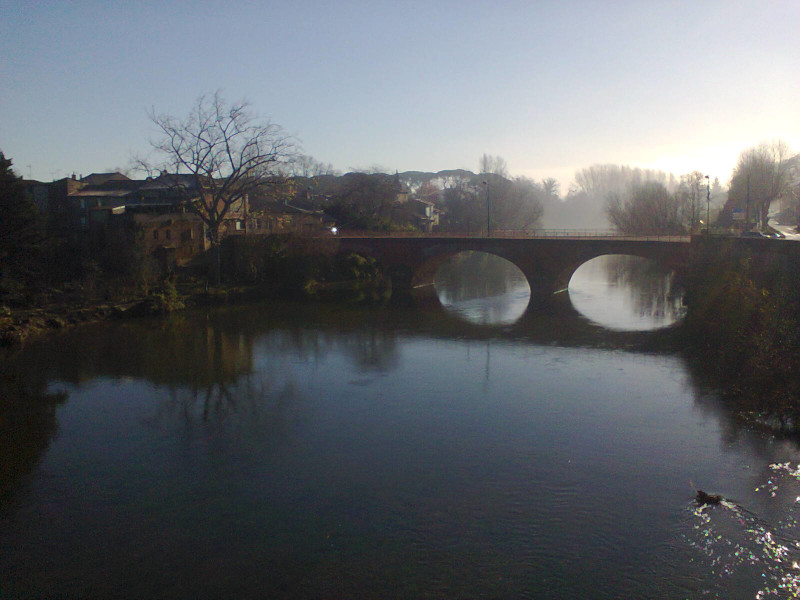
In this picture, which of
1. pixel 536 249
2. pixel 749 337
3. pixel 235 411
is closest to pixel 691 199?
pixel 536 249

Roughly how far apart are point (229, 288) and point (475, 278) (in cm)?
1893

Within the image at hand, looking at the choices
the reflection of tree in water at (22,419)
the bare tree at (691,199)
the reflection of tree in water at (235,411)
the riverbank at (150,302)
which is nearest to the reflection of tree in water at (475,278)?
the riverbank at (150,302)

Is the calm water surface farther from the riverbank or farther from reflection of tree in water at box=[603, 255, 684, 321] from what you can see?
reflection of tree in water at box=[603, 255, 684, 321]

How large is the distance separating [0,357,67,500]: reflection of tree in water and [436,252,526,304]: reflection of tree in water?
21390 millimetres

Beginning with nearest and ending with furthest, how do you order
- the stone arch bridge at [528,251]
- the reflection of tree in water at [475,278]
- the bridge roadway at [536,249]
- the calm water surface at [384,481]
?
the calm water surface at [384,481]
the bridge roadway at [536,249]
the stone arch bridge at [528,251]
the reflection of tree in water at [475,278]

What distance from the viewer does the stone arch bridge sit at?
3278cm

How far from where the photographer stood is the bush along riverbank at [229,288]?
1020 inches

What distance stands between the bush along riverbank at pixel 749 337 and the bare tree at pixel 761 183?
26944 mm

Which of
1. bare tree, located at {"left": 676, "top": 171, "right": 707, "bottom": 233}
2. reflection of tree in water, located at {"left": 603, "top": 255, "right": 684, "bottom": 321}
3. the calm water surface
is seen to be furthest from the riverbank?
bare tree, located at {"left": 676, "top": 171, "right": 707, "bottom": 233}

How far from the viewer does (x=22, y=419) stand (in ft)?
49.2

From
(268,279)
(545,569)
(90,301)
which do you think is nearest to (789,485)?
(545,569)

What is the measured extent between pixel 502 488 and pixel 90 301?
22949mm

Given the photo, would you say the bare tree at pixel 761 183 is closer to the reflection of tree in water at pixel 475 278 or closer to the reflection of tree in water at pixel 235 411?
the reflection of tree in water at pixel 475 278

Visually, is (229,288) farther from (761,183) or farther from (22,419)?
(761,183)
